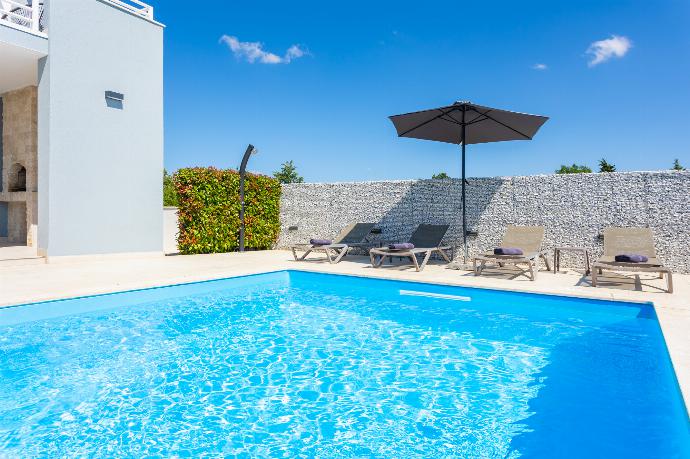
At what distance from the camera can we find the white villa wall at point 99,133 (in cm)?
946

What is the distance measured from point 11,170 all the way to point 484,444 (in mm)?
15120

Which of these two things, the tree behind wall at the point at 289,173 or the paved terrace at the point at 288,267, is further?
the tree behind wall at the point at 289,173

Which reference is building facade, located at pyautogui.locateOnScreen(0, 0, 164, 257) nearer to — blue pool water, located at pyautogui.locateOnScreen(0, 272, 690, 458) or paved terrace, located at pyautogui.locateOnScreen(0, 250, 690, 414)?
paved terrace, located at pyautogui.locateOnScreen(0, 250, 690, 414)

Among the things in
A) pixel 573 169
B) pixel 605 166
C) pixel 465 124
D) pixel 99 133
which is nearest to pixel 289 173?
pixel 573 169

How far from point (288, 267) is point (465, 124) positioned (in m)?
4.63

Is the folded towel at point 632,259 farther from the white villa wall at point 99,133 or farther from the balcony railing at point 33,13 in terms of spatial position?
the balcony railing at point 33,13

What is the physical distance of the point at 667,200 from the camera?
8203mm

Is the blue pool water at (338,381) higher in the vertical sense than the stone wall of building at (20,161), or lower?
lower

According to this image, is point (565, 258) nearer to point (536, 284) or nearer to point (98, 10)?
point (536, 284)

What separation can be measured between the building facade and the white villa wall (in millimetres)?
22

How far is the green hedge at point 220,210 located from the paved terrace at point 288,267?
46.7 inches

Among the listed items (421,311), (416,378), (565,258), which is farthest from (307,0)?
(416,378)

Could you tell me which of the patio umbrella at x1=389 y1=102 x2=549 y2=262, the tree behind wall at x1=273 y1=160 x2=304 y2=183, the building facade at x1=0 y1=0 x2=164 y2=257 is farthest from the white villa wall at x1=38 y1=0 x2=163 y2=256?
the tree behind wall at x1=273 y1=160 x2=304 y2=183

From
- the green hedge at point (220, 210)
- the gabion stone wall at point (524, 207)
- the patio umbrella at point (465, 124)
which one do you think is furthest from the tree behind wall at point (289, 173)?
the patio umbrella at point (465, 124)
